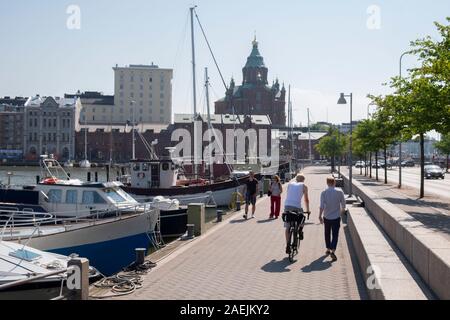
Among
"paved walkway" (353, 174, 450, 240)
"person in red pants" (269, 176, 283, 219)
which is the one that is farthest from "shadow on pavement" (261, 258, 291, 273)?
"person in red pants" (269, 176, 283, 219)

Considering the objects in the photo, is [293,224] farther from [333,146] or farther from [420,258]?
[333,146]

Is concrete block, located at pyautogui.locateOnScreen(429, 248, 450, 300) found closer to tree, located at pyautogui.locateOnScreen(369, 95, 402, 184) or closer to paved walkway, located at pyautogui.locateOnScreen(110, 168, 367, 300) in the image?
paved walkway, located at pyautogui.locateOnScreen(110, 168, 367, 300)

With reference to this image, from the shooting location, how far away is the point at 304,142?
160 metres

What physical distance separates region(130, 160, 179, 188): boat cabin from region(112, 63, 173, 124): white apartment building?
412 feet

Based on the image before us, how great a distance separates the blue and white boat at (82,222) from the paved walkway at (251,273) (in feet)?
11.3

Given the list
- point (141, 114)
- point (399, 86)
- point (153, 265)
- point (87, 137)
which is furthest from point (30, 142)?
point (153, 265)

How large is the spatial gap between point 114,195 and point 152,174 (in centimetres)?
1328

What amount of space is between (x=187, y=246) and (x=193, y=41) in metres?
30.8

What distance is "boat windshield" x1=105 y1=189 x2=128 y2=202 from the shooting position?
2228cm

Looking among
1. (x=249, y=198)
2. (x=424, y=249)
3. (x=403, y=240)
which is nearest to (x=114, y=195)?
(x=249, y=198)

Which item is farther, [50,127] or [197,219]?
[50,127]

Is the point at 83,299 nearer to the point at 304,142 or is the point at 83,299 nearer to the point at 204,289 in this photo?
the point at 204,289

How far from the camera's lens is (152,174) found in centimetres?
3588

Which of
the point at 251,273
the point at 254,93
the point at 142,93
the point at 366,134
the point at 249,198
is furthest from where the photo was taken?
the point at 142,93
